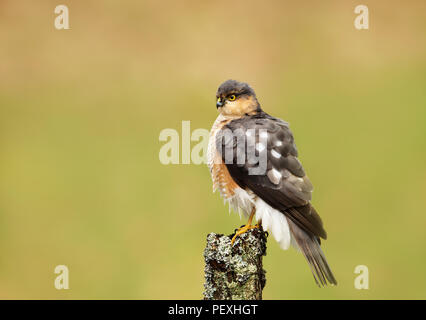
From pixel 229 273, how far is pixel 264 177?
1.00 meters

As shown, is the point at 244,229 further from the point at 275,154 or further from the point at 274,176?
the point at 275,154

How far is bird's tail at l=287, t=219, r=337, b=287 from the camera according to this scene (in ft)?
14.5

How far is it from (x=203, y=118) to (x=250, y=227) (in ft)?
17.3

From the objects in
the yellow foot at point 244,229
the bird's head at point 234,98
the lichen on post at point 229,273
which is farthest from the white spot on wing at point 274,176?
the bird's head at point 234,98

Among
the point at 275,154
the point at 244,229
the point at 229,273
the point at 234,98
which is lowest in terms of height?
the point at 229,273

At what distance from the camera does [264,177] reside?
4695 mm

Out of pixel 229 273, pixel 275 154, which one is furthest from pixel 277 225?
pixel 229 273

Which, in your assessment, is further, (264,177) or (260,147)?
(260,147)

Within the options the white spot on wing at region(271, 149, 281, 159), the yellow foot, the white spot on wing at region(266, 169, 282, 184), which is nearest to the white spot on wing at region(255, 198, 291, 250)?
the yellow foot

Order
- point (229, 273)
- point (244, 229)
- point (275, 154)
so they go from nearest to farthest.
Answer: point (229, 273)
point (244, 229)
point (275, 154)

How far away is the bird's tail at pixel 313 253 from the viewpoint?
4410mm

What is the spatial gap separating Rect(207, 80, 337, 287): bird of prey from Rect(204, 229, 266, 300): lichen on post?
0.84 feet

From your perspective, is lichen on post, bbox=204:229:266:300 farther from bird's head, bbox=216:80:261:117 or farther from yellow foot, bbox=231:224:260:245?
bird's head, bbox=216:80:261:117

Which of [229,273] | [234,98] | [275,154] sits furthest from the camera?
[234,98]
